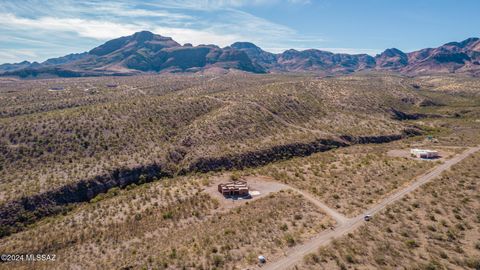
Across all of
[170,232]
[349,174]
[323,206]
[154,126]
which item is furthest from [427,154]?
[154,126]

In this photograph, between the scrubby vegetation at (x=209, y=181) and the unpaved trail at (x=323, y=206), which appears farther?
the unpaved trail at (x=323, y=206)

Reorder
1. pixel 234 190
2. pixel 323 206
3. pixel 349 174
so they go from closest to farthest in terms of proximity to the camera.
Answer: pixel 323 206
pixel 234 190
pixel 349 174

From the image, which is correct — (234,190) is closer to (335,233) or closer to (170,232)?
(170,232)

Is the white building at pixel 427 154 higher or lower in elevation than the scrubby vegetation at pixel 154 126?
lower

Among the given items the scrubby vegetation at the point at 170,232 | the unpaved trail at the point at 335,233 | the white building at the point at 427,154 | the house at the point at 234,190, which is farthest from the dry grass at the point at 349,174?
the house at the point at 234,190

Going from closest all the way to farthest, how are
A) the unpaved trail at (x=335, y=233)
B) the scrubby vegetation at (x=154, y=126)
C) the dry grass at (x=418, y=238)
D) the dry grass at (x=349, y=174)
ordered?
1. the dry grass at (x=418, y=238)
2. the unpaved trail at (x=335, y=233)
3. the dry grass at (x=349, y=174)
4. the scrubby vegetation at (x=154, y=126)

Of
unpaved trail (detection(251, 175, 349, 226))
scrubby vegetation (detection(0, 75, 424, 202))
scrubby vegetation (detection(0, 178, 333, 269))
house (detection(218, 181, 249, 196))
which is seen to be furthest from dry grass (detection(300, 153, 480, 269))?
scrubby vegetation (detection(0, 75, 424, 202))

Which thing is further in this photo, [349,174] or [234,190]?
[349,174]

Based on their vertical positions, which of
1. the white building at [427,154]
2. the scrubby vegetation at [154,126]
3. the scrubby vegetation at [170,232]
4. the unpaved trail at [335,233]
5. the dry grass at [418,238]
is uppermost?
the scrubby vegetation at [154,126]

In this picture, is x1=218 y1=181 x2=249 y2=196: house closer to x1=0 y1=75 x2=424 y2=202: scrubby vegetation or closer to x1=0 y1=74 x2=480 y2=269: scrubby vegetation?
x1=0 y1=74 x2=480 y2=269: scrubby vegetation

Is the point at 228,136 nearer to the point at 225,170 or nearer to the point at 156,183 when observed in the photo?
the point at 225,170

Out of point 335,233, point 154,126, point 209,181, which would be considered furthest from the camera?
point 154,126

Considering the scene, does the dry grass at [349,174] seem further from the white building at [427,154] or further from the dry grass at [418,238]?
the dry grass at [418,238]
